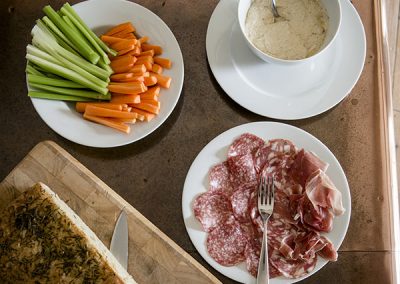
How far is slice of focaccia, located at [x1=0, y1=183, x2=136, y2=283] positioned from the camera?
4.43 ft

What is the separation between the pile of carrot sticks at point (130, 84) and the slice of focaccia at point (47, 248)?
1.04ft

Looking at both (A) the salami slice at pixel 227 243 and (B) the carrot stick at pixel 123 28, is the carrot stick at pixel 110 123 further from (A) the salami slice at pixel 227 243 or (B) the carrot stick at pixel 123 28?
(A) the salami slice at pixel 227 243

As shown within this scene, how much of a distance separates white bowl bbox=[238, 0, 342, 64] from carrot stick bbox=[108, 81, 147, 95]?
1.20 ft

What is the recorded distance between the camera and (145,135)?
1558 mm

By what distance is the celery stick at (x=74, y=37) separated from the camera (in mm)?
1615

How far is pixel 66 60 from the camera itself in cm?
162

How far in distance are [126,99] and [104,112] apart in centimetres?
8

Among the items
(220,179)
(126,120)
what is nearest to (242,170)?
(220,179)

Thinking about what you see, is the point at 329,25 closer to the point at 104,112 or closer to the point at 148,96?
the point at 148,96

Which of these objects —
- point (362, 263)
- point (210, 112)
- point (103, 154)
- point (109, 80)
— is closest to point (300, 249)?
point (362, 263)

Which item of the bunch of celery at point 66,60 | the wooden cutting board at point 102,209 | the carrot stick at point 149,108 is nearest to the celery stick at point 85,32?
the bunch of celery at point 66,60

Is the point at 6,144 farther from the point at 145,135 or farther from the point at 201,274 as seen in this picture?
the point at 201,274

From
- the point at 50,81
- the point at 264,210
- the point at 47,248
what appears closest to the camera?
the point at 47,248

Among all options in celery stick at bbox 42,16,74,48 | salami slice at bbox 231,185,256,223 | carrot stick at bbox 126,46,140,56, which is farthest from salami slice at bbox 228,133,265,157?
celery stick at bbox 42,16,74,48
